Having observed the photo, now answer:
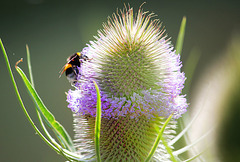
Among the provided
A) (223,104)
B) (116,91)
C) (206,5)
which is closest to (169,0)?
(206,5)

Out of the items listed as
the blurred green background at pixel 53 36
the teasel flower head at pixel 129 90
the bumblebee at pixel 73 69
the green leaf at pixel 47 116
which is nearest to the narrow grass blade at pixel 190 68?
the teasel flower head at pixel 129 90

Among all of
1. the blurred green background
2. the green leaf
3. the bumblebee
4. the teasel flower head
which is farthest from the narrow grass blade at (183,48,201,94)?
the blurred green background

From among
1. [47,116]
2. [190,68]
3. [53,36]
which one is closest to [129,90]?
[47,116]

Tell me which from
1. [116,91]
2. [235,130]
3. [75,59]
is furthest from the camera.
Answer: [75,59]

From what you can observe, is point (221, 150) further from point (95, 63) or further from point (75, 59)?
point (75, 59)

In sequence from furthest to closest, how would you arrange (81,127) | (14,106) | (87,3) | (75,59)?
(87,3) → (14,106) → (75,59) → (81,127)

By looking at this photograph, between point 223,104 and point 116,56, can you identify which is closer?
point 223,104

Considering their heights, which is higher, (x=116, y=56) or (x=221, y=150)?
(x=116, y=56)

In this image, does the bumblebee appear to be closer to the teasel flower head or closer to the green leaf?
the teasel flower head

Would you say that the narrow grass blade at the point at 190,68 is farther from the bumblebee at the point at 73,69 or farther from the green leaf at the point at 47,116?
the green leaf at the point at 47,116
